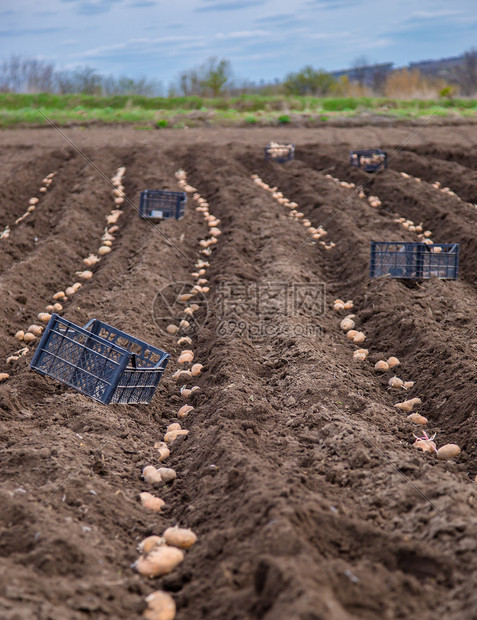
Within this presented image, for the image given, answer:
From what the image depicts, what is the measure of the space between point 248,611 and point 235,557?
309 mm

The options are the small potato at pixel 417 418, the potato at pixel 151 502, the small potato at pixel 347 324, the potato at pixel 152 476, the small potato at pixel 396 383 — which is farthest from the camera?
the small potato at pixel 347 324

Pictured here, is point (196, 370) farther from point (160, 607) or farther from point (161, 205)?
point (161, 205)

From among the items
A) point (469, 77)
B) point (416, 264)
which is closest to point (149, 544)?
point (416, 264)

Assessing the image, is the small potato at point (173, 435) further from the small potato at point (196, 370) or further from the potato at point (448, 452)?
the potato at point (448, 452)

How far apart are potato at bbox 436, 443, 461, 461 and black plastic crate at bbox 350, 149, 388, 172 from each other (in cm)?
852

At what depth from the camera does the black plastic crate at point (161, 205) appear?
863 centimetres

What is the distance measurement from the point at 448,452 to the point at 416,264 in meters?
→ 3.16

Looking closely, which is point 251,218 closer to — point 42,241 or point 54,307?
point 42,241

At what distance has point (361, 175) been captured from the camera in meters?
10.9

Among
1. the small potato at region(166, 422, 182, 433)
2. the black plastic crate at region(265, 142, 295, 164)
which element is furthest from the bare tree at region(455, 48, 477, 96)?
the small potato at region(166, 422, 182, 433)

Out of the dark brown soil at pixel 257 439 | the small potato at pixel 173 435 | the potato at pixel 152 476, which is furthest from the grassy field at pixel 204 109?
the potato at pixel 152 476

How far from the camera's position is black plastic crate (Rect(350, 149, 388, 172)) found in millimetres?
11352

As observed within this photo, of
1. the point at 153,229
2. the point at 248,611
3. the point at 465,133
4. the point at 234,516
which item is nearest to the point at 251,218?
the point at 153,229

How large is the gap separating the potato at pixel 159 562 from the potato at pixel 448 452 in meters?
1.73
